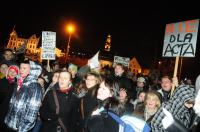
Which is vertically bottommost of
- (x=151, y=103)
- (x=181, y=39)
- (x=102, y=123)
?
(x=102, y=123)

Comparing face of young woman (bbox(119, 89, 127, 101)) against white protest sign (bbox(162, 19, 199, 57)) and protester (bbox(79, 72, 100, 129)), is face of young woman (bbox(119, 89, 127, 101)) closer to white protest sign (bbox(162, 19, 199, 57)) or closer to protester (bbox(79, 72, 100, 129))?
protester (bbox(79, 72, 100, 129))

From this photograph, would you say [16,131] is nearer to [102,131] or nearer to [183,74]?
[102,131]

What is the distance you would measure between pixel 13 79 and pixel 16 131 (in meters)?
2.04

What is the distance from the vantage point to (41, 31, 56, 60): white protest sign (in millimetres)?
11215

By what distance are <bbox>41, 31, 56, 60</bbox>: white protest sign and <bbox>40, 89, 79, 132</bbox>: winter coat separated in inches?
199

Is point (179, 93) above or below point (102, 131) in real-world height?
above

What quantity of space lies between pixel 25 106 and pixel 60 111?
Result: 0.66 m

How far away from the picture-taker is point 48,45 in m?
11.4

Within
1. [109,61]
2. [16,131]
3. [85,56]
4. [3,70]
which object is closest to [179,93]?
[16,131]

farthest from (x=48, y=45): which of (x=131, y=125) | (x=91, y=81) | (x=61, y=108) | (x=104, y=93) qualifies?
(x=131, y=125)

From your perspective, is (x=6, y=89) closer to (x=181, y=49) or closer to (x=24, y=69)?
(x=24, y=69)

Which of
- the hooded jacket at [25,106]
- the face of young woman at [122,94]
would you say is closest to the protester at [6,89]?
the hooded jacket at [25,106]

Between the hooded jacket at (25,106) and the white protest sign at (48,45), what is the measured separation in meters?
5.11

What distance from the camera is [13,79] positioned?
7648 mm
